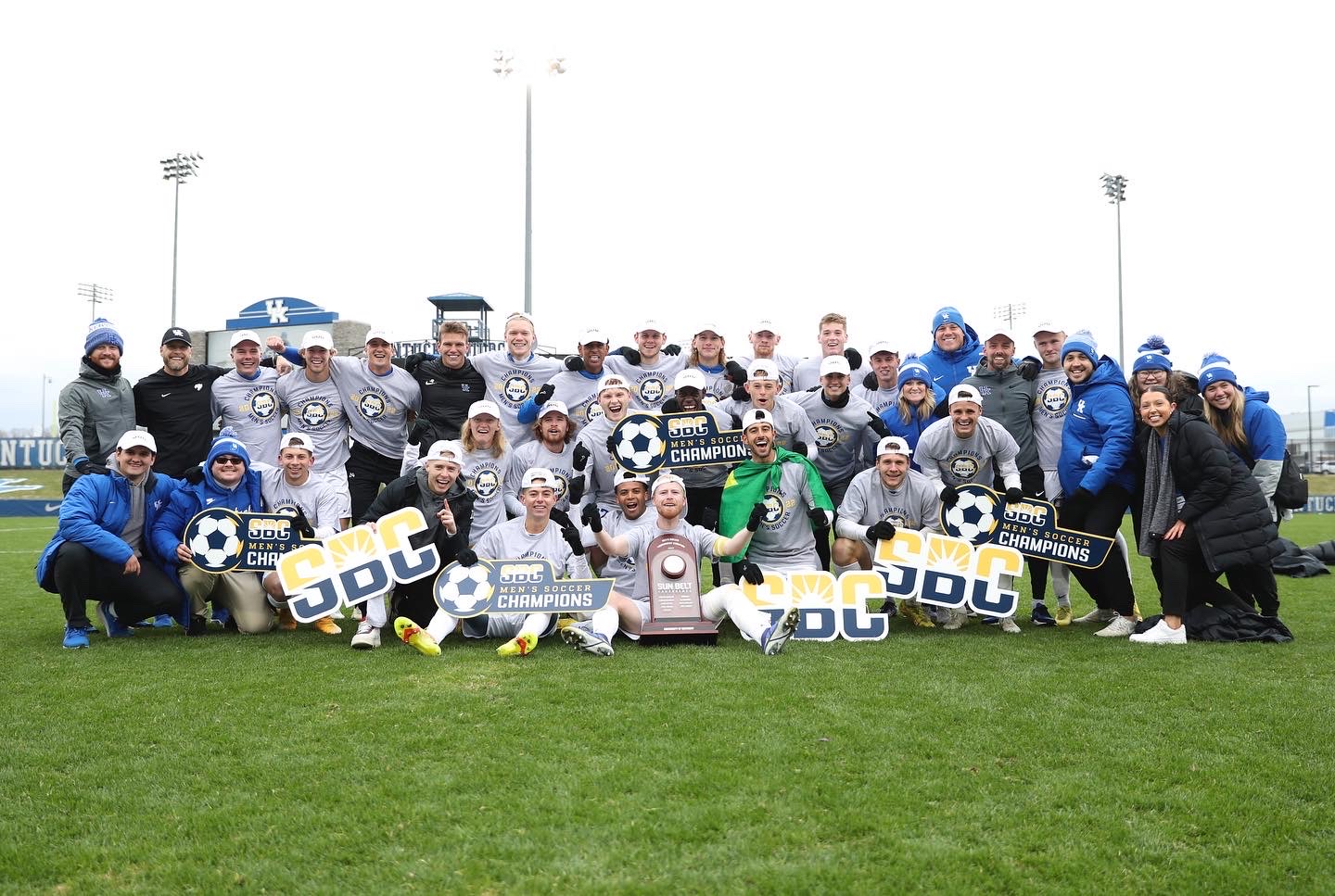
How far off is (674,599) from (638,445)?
129cm

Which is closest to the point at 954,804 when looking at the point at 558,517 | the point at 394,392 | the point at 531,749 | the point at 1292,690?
the point at 531,749

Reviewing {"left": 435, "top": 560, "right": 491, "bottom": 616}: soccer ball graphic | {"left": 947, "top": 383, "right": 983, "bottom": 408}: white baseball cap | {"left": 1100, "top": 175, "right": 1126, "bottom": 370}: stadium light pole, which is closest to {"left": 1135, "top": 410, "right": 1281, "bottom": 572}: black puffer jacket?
{"left": 947, "top": 383, "right": 983, "bottom": 408}: white baseball cap

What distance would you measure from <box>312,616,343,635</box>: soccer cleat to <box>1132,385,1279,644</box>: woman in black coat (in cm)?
559

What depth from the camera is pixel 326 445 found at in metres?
8.02

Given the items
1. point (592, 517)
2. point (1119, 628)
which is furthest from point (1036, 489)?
point (592, 517)

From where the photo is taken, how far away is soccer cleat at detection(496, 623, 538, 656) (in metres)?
6.13

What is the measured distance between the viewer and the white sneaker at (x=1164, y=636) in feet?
21.7

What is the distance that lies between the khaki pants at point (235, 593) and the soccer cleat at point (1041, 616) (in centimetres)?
584

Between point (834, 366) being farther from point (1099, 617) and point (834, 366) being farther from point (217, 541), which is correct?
point (217, 541)

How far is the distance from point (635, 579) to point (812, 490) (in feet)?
4.85

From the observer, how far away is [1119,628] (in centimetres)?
713

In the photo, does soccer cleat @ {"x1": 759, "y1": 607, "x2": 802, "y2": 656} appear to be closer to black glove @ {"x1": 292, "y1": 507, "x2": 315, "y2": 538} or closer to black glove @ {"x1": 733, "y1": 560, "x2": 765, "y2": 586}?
black glove @ {"x1": 733, "y1": 560, "x2": 765, "y2": 586}

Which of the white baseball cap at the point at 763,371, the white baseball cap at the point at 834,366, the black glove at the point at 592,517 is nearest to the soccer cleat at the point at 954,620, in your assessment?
the white baseball cap at the point at 834,366

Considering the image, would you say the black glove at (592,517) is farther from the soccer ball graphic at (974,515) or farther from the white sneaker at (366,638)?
the soccer ball graphic at (974,515)
